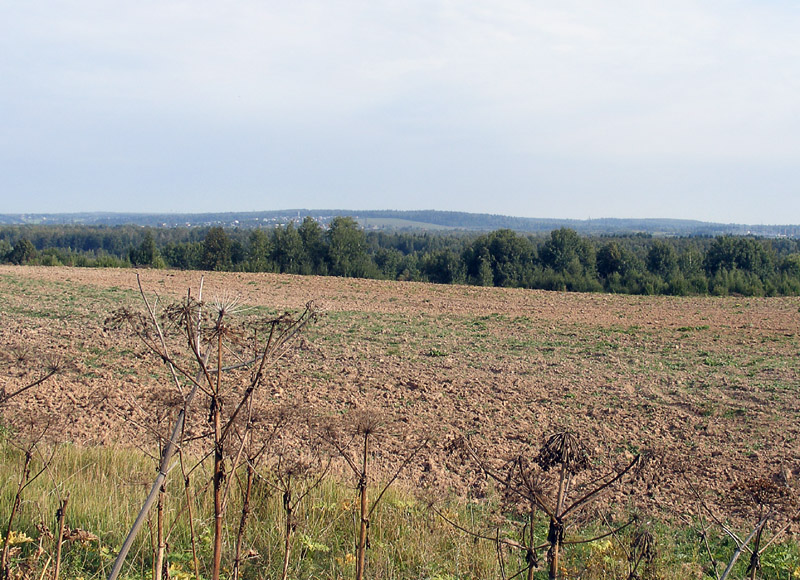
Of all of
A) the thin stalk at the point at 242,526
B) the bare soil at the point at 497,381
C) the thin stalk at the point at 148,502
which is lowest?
the bare soil at the point at 497,381

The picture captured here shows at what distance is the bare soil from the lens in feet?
19.8

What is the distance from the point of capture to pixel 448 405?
27.4ft

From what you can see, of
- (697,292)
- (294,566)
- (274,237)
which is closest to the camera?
(294,566)

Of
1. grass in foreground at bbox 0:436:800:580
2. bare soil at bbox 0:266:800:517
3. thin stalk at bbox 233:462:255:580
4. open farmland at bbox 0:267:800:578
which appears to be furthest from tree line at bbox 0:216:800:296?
thin stalk at bbox 233:462:255:580

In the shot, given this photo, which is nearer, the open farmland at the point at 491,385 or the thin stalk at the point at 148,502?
the thin stalk at the point at 148,502

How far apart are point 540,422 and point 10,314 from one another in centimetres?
1294

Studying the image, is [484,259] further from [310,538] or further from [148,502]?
[148,502]

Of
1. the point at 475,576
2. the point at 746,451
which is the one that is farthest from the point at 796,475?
the point at 475,576

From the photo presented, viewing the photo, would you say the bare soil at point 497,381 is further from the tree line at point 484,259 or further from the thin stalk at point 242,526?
the tree line at point 484,259

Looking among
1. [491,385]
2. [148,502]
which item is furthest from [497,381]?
[148,502]

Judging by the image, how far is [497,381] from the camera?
9.78m

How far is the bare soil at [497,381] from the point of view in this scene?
19.8 feet

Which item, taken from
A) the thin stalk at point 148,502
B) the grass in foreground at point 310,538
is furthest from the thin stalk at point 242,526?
the grass in foreground at point 310,538

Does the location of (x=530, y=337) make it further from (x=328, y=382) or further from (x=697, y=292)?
(x=697, y=292)
